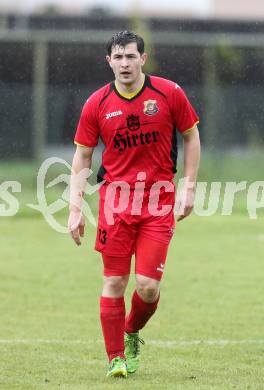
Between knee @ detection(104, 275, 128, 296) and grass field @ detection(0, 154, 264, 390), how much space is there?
0.52 m

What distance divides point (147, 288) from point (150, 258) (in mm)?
198

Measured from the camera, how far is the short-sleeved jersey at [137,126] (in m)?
6.76

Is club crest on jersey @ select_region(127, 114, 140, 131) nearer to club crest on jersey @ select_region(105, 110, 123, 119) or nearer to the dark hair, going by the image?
club crest on jersey @ select_region(105, 110, 123, 119)

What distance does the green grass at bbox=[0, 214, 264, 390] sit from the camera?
671 centimetres

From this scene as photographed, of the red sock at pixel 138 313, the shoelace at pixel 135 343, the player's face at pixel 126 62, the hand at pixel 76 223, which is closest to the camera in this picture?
the player's face at pixel 126 62

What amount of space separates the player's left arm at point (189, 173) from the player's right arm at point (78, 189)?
1.99ft

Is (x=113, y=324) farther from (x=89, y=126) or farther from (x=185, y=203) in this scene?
(x=89, y=126)

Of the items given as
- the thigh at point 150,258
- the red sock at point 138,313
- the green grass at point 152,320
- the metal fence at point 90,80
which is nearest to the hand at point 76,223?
the thigh at point 150,258

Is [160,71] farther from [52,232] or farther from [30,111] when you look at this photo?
[52,232]

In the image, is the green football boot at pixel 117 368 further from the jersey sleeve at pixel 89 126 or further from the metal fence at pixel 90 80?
the metal fence at pixel 90 80

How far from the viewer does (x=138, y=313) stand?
699 cm

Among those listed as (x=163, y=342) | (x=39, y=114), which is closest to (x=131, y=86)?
(x=163, y=342)

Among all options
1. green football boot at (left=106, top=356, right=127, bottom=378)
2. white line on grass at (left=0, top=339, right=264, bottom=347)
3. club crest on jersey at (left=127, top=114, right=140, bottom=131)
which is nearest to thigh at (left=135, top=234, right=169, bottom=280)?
green football boot at (left=106, top=356, right=127, bottom=378)

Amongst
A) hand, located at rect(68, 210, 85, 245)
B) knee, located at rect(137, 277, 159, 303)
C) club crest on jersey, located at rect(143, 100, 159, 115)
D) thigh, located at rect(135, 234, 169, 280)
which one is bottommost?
knee, located at rect(137, 277, 159, 303)
